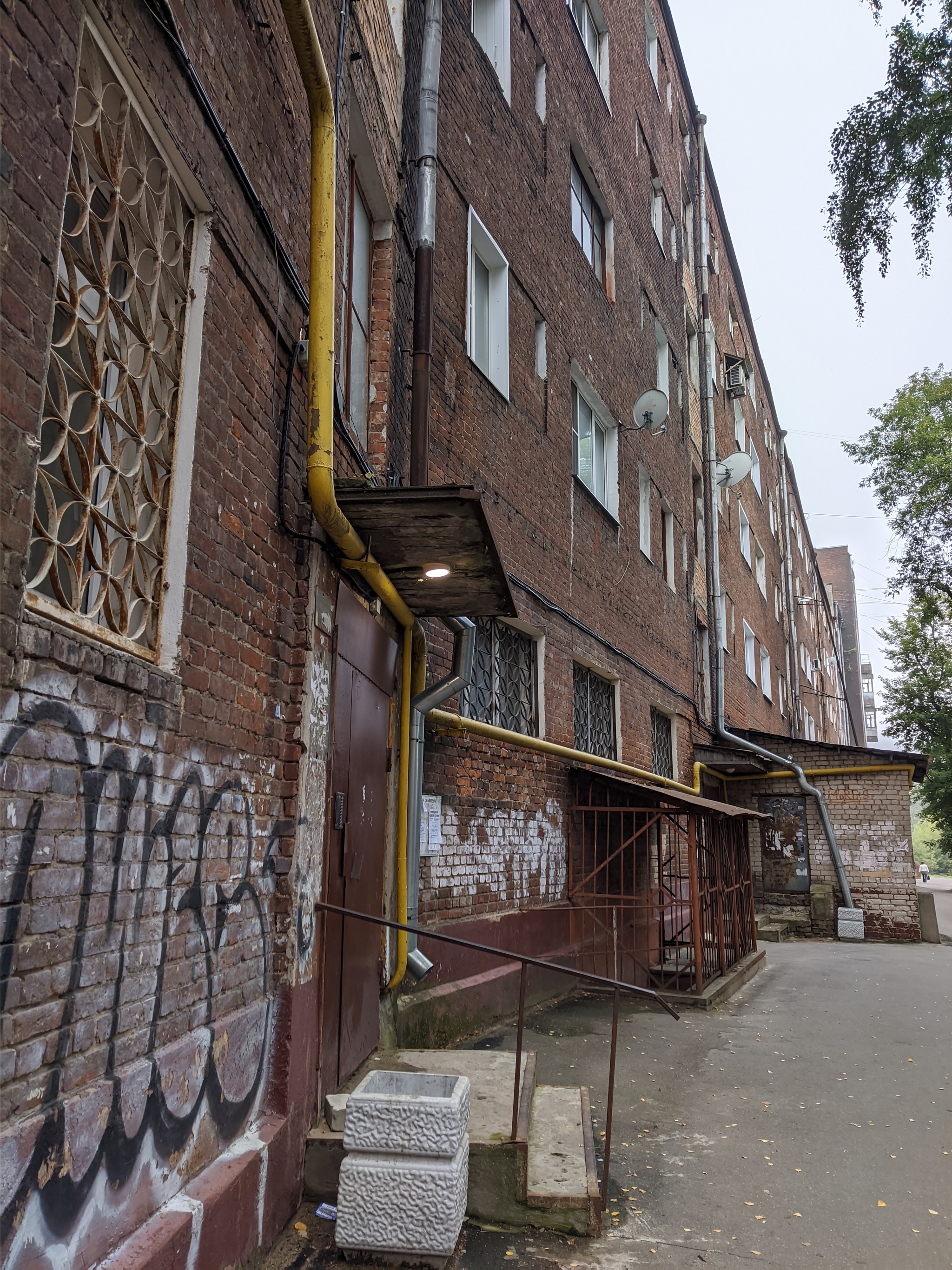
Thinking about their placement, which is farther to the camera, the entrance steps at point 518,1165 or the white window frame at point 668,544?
the white window frame at point 668,544

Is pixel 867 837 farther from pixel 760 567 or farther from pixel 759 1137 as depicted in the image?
pixel 759 1137

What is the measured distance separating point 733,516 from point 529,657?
13079mm

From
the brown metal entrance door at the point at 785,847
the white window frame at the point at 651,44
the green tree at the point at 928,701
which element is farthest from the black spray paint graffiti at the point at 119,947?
the green tree at the point at 928,701

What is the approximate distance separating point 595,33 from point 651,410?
5251mm

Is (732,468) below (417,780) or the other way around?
the other way around

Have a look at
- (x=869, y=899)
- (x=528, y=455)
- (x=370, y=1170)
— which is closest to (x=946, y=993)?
(x=869, y=899)

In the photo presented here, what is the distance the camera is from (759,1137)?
16.7 ft

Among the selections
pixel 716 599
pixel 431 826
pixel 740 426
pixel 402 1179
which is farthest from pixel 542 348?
pixel 740 426

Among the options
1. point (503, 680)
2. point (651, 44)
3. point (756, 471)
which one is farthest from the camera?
point (756, 471)

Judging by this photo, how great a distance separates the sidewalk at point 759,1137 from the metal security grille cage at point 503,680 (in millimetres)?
2508

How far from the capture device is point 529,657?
8.84m

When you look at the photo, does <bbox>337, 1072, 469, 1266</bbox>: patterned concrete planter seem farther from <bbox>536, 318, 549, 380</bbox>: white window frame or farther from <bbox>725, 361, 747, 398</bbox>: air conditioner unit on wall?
<bbox>725, 361, 747, 398</bbox>: air conditioner unit on wall

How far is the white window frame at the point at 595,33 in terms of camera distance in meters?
11.5

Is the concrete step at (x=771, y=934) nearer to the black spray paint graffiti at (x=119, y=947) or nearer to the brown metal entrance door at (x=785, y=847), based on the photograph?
the brown metal entrance door at (x=785, y=847)
